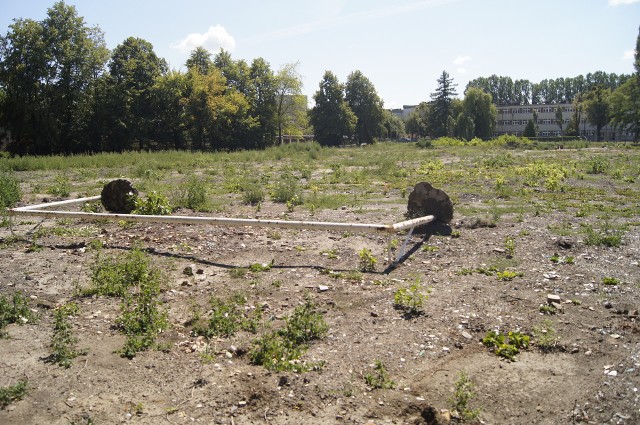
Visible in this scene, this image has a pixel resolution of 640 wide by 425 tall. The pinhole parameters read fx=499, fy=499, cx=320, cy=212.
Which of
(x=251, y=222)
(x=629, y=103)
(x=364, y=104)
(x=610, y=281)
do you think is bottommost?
(x=610, y=281)

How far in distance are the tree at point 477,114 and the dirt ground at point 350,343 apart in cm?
6613

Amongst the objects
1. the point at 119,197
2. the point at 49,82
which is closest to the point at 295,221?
the point at 119,197

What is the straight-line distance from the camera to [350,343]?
479cm

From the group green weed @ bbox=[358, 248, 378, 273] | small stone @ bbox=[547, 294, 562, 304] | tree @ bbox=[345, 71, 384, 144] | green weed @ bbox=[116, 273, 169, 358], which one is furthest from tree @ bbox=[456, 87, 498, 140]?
green weed @ bbox=[116, 273, 169, 358]

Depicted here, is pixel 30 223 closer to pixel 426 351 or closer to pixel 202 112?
pixel 426 351

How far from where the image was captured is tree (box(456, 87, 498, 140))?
71000mm

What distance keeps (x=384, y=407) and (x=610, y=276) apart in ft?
14.2

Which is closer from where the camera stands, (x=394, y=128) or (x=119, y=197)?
(x=119, y=197)

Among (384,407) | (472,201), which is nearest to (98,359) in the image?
(384,407)

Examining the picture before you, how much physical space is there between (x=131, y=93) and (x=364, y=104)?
110 ft

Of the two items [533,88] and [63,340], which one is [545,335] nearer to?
[63,340]

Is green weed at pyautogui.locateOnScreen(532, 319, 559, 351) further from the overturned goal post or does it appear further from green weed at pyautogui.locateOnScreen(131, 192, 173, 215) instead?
green weed at pyautogui.locateOnScreen(131, 192, 173, 215)

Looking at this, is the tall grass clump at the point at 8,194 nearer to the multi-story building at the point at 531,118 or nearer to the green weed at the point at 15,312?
the green weed at the point at 15,312

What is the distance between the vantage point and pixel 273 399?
3.87 m
